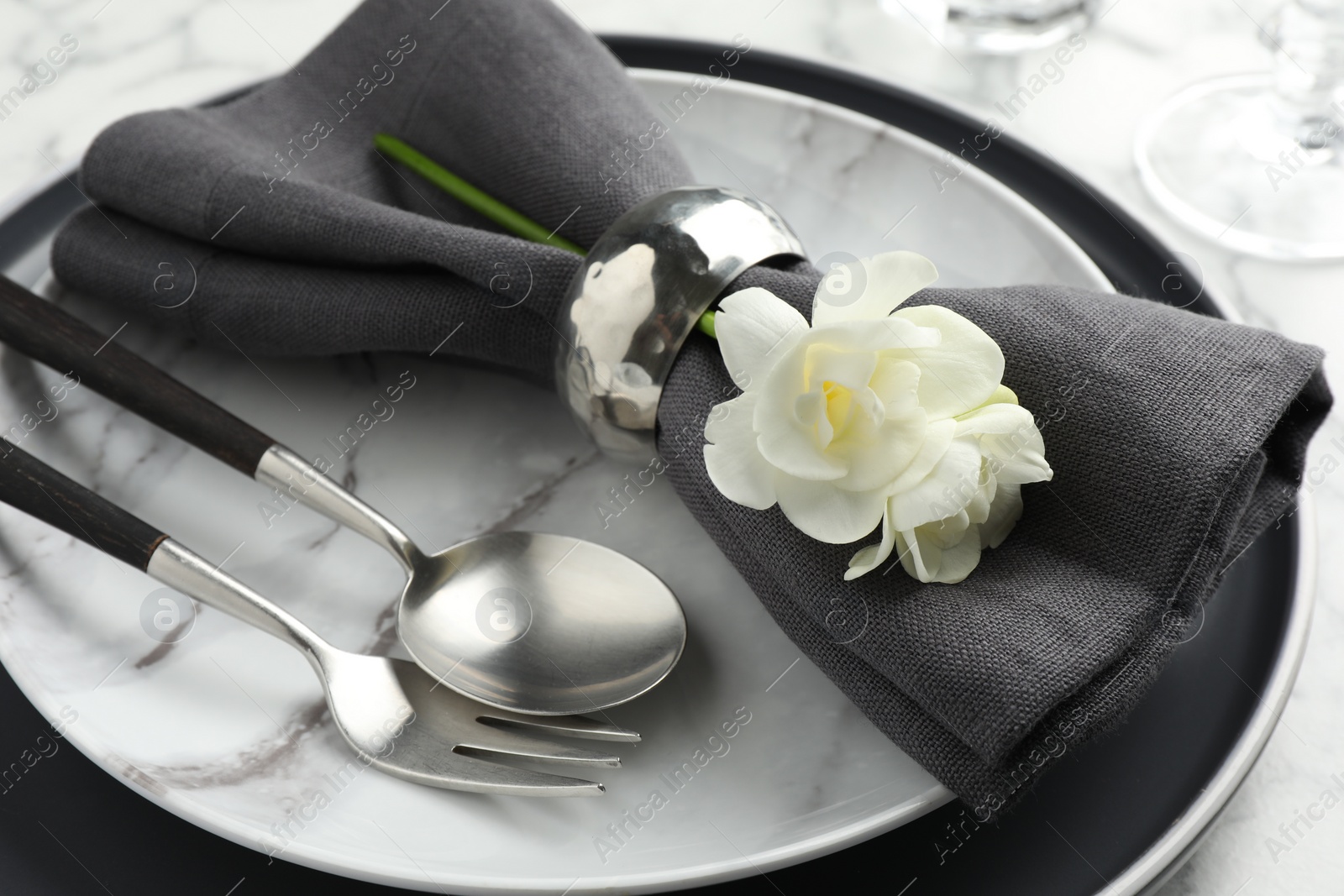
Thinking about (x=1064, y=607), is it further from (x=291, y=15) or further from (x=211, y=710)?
(x=291, y=15)

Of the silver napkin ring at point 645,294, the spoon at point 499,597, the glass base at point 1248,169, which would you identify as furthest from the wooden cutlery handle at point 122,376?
the glass base at point 1248,169

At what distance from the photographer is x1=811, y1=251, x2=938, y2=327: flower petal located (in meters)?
0.34

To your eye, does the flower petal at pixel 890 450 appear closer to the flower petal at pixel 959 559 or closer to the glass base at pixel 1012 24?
the flower petal at pixel 959 559

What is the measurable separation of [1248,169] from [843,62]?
0.25 m

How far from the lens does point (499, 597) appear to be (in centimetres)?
41

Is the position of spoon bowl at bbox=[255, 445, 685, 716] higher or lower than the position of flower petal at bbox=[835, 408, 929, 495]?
lower

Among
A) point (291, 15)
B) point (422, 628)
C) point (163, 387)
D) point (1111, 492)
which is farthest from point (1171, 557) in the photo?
point (291, 15)

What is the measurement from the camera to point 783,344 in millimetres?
339

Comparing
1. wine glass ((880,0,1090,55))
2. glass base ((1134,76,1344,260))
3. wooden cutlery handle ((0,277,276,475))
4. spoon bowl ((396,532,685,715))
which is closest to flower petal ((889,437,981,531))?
spoon bowl ((396,532,685,715))

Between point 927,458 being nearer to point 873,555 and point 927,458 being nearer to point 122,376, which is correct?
point 873,555

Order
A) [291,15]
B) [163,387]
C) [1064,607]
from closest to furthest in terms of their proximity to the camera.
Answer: [1064,607] < [163,387] < [291,15]

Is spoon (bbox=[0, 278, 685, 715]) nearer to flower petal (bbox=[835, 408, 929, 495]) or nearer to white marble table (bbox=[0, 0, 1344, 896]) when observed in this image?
flower petal (bbox=[835, 408, 929, 495])

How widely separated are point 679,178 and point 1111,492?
0.78 feet

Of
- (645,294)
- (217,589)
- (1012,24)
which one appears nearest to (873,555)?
(645,294)
